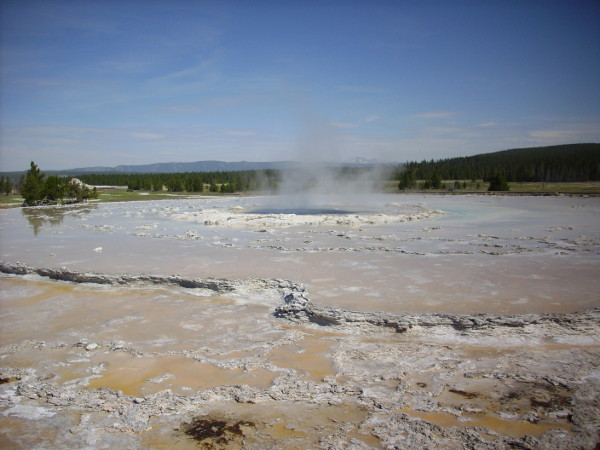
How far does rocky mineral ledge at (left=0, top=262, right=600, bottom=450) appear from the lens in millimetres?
3771

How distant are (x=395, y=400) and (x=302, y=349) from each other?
5.57ft

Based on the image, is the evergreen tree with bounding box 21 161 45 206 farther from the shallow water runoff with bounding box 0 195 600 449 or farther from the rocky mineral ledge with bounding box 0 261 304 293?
the rocky mineral ledge with bounding box 0 261 304 293

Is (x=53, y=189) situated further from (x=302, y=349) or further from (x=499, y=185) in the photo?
(x=499, y=185)

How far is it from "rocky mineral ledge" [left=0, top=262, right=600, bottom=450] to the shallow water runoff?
20mm

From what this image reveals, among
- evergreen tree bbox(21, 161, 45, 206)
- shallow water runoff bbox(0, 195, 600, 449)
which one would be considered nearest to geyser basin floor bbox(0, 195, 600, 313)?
shallow water runoff bbox(0, 195, 600, 449)

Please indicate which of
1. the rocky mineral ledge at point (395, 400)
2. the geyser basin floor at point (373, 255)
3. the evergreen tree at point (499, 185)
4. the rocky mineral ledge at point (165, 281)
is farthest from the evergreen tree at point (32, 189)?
the evergreen tree at point (499, 185)

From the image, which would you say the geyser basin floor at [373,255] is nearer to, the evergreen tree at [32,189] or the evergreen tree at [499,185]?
the evergreen tree at [32,189]

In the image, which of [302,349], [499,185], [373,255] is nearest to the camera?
[302,349]

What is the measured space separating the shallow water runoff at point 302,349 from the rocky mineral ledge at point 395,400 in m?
0.02

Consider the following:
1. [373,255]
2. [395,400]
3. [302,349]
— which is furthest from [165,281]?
[395,400]

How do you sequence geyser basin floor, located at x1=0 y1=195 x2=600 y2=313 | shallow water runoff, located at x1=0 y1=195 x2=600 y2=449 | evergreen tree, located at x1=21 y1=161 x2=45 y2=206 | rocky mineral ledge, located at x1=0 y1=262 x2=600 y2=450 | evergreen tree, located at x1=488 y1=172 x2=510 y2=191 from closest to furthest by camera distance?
1. rocky mineral ledge, located at x1=0 y1=262 x2=600 y2=450
2. shallow water runoff, located at x1=0 y1=195 x2=600 y2=449
3. geyser basin floor, located at x1=0 y1=195 x2=600 y2=313
4. evergreen tree, located at x1=21 y1=161 x2=45 y2=206
5. evergreen tree, located at x1=488 y1=172 x2=510 y2=191

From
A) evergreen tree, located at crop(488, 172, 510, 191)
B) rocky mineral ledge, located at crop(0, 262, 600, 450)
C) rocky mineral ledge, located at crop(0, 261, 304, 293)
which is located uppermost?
evergreen tree, located at crop(488, 172, 510, 191)

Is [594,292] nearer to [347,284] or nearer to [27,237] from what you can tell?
[347,284]

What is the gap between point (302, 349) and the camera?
5785 millimetres
